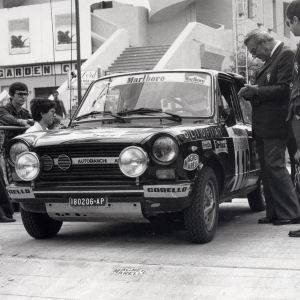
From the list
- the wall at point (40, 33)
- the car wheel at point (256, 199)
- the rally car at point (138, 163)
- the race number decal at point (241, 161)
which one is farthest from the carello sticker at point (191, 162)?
the wall at point (40, 33)

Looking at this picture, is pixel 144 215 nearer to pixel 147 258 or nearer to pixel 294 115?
pixel 147 258

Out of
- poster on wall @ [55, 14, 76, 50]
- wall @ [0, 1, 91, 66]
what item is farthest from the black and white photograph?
wall @ [0, 1, 91, 66]

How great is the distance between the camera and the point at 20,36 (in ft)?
114

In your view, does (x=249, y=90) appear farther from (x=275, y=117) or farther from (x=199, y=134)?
(x=199, y=134)

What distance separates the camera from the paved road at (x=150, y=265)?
16.2 feet

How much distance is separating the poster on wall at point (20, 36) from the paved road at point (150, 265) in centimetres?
2820

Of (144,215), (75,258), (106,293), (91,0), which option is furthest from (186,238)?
(91,0)

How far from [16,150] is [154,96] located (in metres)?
1.60

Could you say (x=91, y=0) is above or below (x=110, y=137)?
above

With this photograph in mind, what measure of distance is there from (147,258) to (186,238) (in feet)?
3.42

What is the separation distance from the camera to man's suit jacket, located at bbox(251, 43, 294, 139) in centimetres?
739

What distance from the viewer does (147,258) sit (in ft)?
19.4

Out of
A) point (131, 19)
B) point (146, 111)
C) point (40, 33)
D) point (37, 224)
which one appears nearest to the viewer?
point (37, 224)

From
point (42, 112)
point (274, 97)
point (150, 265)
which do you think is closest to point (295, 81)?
point (274, 97)
